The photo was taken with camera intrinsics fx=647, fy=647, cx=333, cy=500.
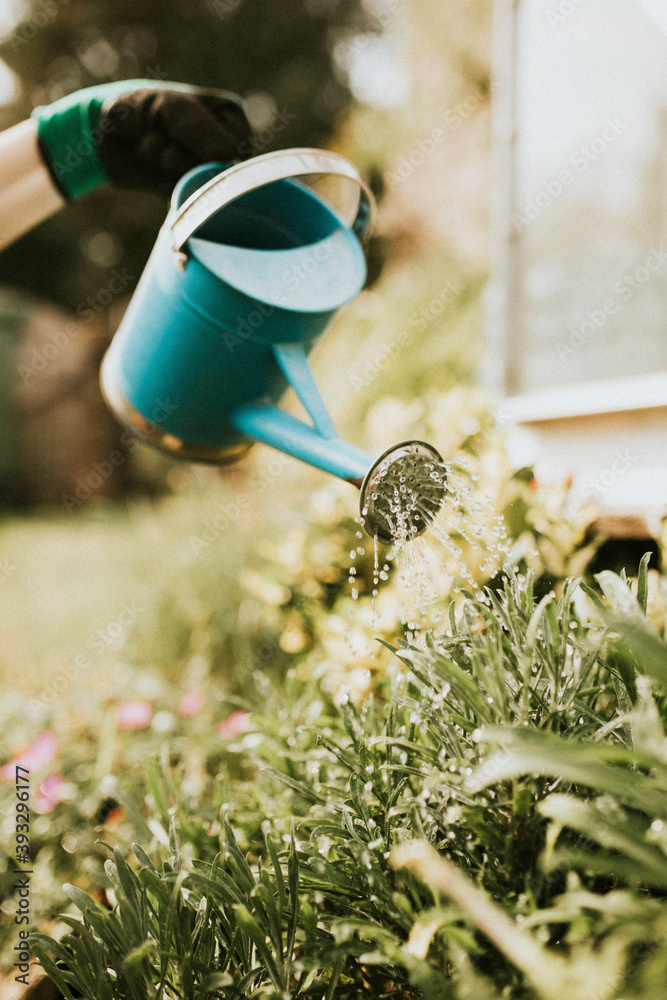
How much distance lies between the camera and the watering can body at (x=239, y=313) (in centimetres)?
86

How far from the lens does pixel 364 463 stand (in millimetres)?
789

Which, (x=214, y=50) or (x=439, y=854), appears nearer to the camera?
(x=439, y=854)

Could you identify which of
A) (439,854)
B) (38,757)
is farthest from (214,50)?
(439,854)

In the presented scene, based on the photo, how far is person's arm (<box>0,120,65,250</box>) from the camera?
46.4 inches

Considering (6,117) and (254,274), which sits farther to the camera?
(6,117)

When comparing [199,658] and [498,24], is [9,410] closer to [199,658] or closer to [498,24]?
[199,658]

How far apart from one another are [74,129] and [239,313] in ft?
1.99

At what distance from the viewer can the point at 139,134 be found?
45.0 inches

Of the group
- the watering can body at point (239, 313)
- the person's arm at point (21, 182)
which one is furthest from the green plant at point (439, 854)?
the person's arm at point (21, 182)

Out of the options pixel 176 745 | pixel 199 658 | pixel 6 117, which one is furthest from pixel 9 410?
pixel 176 745

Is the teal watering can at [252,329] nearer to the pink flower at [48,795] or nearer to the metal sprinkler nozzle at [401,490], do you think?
the metal sprinkler nozzle at [401,490]

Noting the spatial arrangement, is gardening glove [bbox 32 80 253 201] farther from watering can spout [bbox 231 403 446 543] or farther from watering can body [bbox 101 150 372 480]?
watering can spout [bbox 231 403 446 543]

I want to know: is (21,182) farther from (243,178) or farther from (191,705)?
(191,705)

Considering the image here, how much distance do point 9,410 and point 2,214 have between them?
5.81m
